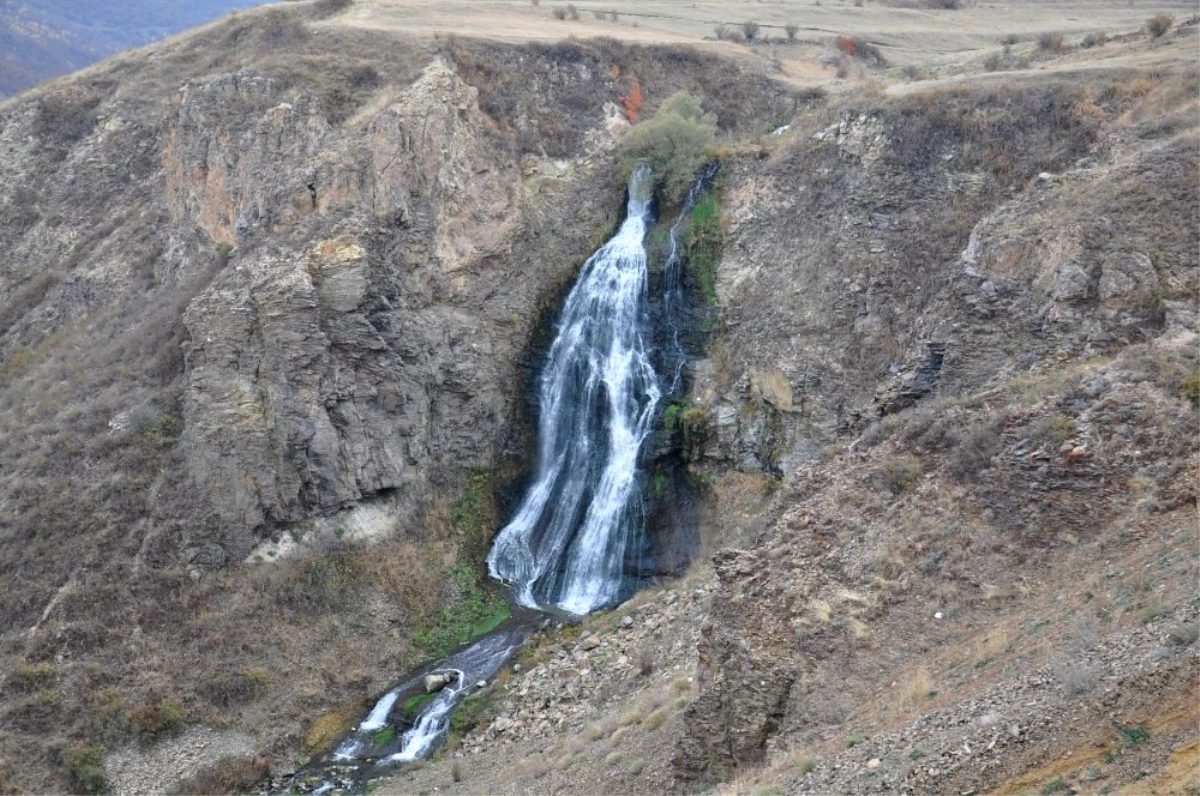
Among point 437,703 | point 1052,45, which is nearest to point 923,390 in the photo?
point 437,703

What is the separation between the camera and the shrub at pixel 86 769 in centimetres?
2344

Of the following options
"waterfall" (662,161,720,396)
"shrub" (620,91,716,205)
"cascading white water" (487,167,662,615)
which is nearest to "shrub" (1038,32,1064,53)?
"shrub" (620,91,716,205)

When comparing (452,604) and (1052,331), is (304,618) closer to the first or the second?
(452,604)

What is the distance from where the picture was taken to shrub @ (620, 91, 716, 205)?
1350 inches

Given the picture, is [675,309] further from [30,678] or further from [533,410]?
[30,678]

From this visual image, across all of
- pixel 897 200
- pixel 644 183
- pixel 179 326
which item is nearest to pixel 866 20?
pixel 644 183

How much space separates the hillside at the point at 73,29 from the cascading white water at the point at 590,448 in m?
78.1

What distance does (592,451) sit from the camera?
3119 cm

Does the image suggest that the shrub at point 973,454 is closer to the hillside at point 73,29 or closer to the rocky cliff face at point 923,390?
the rocky cliff face at point 923,390

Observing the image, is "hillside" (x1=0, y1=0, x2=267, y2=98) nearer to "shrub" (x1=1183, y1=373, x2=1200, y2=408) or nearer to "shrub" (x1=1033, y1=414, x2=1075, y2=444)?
"shrub" (x1=1033, y1=414, x2=1075, y2=444)

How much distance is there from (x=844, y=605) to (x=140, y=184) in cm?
3249

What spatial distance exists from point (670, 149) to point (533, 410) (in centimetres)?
924

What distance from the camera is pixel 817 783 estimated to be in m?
12.2

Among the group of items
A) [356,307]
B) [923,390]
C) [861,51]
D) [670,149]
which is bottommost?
[923,390]
